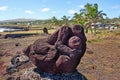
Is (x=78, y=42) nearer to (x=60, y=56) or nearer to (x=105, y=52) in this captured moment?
(x=60, y=56)

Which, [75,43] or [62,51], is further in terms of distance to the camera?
[62,51]

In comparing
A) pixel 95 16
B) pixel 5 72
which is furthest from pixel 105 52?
pixel 95 16

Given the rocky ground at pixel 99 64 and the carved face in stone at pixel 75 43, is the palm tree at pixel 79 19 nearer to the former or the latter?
the rocky ground at pixel 99 64

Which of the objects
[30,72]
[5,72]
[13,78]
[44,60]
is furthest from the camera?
[5,72]

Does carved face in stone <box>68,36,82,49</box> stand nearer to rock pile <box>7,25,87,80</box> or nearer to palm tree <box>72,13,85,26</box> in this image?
rock pile <box>7,25,87,80</box>

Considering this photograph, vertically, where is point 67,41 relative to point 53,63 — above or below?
above

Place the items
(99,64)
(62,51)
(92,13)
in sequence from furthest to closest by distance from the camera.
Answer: (92,13) < (99,64) < (62,51)

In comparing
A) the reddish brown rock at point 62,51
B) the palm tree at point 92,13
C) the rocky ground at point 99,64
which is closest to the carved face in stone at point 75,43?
the reddish brown rock at point 62,51

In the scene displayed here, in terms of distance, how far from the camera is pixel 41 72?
29391 millimetres

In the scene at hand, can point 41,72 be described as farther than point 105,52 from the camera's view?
No

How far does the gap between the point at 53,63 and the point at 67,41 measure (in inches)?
103

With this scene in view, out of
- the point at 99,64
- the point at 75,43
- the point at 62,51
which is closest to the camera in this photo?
the point at 75,43

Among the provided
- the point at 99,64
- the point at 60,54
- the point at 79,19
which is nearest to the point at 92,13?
the point at 79,19

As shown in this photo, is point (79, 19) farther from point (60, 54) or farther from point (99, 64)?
point (60, 54)
